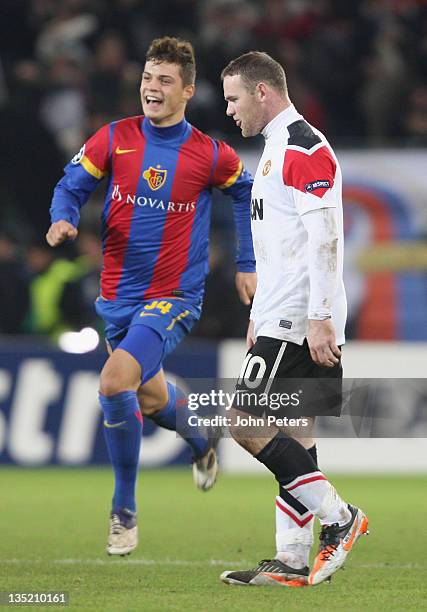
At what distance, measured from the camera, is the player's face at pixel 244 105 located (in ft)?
19.7

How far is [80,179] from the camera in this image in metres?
7.14

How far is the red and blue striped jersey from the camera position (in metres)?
7.27

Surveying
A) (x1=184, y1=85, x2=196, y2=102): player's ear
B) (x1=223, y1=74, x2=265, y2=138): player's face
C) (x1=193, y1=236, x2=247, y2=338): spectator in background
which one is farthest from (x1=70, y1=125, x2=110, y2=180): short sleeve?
(x1=193, y1=236, x2=247, y2=338): spectator in background

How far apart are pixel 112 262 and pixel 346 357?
5.30 metres

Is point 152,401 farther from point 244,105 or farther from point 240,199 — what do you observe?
point 244,105

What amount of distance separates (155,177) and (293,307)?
1.73 m

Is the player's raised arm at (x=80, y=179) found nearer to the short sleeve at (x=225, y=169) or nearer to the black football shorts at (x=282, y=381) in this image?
the short sleeve at (x=225, y=169)

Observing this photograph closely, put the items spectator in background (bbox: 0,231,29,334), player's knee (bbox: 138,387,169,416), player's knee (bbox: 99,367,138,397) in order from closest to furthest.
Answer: player's knee (bbox: 99,367,138,397) → player's knee (bbox: 138,387,169,416) → spectator in background (bbox: 0,231,29,334)

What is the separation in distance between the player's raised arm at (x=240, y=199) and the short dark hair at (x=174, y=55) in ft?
1.51

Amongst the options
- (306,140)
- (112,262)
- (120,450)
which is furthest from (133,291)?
(306,140)

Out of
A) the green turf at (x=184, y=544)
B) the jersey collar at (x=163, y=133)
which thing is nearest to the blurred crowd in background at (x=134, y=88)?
the green turf at (x=184, y=544)

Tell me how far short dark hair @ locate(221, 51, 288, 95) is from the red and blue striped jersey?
1380mm

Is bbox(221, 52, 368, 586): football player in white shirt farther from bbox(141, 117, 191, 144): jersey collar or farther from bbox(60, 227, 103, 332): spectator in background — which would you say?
bbox(60, 227, 103, 332): spectator in background

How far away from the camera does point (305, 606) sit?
17.6ft
